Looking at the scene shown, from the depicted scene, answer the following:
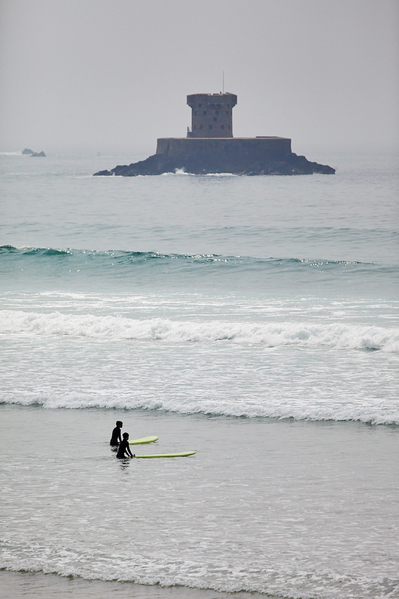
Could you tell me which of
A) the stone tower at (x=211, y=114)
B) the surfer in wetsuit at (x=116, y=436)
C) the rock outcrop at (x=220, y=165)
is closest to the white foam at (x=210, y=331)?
the surfer in wetsuit at (x=116, y=436)

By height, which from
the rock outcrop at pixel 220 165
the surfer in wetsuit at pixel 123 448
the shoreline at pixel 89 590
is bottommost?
the shoreline at pixel 89 590

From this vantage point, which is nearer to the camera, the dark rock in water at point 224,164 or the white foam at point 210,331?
the white foam at point 210,331

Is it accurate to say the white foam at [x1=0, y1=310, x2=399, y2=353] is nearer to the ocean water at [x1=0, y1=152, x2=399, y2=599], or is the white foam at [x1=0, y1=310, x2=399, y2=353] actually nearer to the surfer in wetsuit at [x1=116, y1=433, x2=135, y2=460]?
the ocean water at [x1=0, y1=152, x2=399, y2=599]

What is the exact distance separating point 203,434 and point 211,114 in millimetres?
99612

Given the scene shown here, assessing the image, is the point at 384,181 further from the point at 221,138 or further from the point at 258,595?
the point at 258,595

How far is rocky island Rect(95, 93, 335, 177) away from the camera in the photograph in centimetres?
10588

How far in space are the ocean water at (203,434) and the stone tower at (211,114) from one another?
77.4 metres

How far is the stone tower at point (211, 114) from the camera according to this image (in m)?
103

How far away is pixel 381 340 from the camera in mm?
16234

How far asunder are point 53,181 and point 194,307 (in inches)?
3553

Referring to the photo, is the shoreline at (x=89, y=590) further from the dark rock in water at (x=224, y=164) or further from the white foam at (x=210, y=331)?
the dark rock in water at (x=224, y=164)

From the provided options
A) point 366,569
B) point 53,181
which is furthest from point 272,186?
point 366,569

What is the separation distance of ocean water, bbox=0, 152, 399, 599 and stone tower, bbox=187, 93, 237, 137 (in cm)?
7740

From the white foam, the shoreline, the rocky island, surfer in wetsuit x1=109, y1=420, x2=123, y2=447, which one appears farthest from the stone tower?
the shoreline
